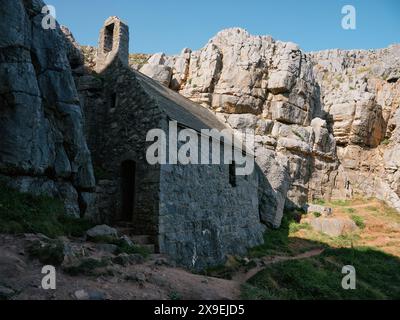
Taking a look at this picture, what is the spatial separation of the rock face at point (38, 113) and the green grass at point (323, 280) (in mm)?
7021

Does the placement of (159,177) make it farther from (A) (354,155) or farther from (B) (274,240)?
(A) (354,155)

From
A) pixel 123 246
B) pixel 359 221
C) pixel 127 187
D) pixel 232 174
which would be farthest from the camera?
pixel 359 221

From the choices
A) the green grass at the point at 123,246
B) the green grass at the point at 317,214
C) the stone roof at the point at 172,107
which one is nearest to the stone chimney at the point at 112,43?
the stone roof at the point at 172,107

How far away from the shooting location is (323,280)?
11.4 metres

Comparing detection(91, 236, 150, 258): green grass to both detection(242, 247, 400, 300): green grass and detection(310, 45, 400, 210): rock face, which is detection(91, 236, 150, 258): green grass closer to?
detection(242, 247, 400, 300): green grass

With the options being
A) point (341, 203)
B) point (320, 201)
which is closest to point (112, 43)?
point (320, 201)

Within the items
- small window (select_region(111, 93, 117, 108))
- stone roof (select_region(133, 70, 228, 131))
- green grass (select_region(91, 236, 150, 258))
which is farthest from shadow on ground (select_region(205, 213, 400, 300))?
small window (select_region(111, 93, 117, 108))

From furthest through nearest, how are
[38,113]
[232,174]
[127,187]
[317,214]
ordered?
1. [317,214]
2. [232,174]
3. [127,187]
4. [38,113]

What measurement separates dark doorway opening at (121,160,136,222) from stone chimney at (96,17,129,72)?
5.88m

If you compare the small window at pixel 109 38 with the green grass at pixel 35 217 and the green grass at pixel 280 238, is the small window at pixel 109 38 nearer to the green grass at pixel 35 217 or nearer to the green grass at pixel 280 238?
the green grass at pixel 35 217

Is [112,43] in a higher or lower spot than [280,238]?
higher

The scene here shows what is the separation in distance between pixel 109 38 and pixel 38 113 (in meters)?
8.91

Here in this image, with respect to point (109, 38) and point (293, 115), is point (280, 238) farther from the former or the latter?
point (109, 38)

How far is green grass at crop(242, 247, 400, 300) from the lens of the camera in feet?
33.2
